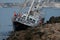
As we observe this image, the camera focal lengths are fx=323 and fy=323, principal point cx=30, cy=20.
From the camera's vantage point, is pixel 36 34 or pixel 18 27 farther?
pixel 18 27

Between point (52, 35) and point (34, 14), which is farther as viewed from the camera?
point (34, 14)

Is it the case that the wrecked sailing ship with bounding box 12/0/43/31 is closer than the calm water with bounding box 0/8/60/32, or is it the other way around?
the wrecked sailing ship with bounding box 12/0/43/31

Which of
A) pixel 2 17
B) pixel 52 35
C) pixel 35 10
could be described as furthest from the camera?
pixel 2 17

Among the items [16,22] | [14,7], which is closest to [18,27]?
[16,22]

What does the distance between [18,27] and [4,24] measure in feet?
13.8

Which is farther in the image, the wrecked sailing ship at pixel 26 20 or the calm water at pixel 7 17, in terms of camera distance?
the calm water at pixel 7 17

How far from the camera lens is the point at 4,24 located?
1827 centimetres

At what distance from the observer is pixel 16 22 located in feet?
46.9

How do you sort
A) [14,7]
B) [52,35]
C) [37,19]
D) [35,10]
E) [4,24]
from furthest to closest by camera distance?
[14,7]
[4,24]
[35,10]
[37,19]
[52,35]

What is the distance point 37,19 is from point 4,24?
3.79 meters

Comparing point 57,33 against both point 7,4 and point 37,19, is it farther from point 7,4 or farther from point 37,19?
point 7,4

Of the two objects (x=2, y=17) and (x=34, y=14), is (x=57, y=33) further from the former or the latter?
(x=2, y=17)

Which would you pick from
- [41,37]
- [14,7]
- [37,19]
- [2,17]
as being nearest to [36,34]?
[41,37]

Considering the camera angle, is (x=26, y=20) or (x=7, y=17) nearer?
(x=26, y=20)
